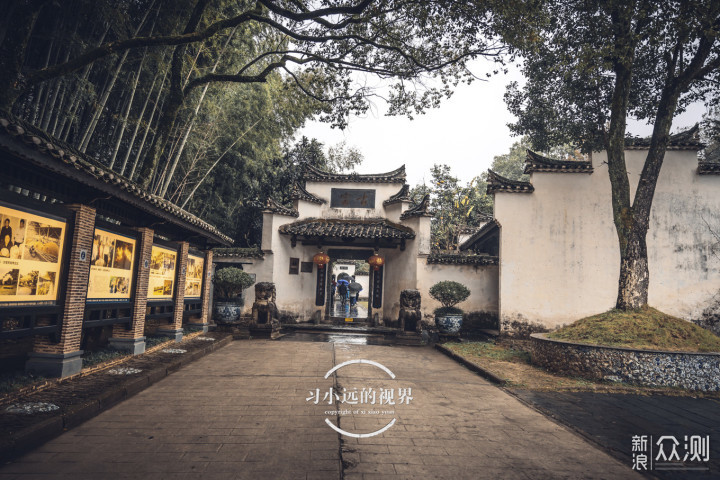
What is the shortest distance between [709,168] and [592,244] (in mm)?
3975

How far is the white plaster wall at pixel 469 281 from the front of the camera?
12070mm

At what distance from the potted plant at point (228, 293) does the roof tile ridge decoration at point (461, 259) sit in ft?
20.9

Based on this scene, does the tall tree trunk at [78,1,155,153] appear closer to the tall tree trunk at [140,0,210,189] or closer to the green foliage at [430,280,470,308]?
the tall tree trunk at [140,0,210,189]

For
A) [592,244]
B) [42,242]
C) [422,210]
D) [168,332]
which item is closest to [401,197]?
[422,210]

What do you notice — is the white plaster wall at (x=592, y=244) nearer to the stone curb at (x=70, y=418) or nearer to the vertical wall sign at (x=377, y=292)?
the vertical wall sign at (x=377, y=292)

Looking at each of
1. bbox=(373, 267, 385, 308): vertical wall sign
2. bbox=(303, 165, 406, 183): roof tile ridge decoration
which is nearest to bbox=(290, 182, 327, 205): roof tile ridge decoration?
bbox=(303, 165, 406, 183): roof tile ridge decoration

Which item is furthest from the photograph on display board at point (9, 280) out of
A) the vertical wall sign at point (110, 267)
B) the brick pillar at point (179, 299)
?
the brick pillar at point (179, 299)

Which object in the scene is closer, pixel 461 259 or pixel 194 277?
pixel 194 277

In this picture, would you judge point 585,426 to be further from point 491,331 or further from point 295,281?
point 295,281

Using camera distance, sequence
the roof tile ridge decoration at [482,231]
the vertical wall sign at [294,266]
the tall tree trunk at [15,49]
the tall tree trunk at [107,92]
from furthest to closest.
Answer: the vertical wall sign at [294,266], the roof tile ridge decoration at [482,231], the tall tree trunk at [107,92], the tall tree trunk at [15,49]

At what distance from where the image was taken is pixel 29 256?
4.13m

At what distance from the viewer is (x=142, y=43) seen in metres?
5.71

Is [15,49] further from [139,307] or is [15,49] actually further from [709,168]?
[709,168]

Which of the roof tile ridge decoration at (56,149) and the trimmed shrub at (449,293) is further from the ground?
the roof tile ridge decoration at (56,149)
